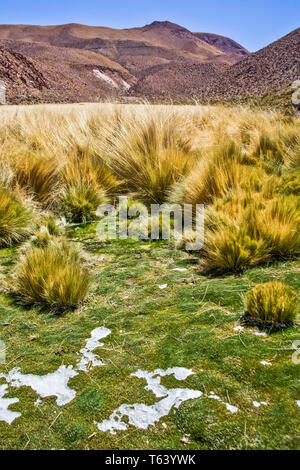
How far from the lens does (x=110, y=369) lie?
65.2 inches

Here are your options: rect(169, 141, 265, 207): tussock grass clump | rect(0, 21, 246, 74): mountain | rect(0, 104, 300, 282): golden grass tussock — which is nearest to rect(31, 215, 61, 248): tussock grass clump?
rect(0, 104, 300, 282): golden grass tussock

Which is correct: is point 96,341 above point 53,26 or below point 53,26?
below

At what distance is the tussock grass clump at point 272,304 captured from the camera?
70.1 inches

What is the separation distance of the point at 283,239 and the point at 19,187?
2.65 metres

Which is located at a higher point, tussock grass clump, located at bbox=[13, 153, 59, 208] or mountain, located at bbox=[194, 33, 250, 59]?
mountain, located at bbox=[194, 33, 250, 59]

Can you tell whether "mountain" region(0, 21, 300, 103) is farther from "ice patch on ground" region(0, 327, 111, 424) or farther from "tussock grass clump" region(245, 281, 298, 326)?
"ice patch on ground" region(0, 327, 111, 424)

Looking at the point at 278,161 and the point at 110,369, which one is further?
the point at 278,161

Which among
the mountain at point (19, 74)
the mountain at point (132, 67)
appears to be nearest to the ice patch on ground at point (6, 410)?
the mountain at point (132, 67)

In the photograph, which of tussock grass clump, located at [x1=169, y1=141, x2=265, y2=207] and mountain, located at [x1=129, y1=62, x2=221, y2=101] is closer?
tussock grass clump, located at [x1=169, y1=141, x2=265, y2=207]

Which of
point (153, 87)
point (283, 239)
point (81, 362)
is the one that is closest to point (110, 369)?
point (81, 362)

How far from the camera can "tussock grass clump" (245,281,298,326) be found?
1780 mm

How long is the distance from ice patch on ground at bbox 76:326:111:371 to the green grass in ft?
0.11

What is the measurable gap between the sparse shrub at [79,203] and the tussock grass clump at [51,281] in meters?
1.20
